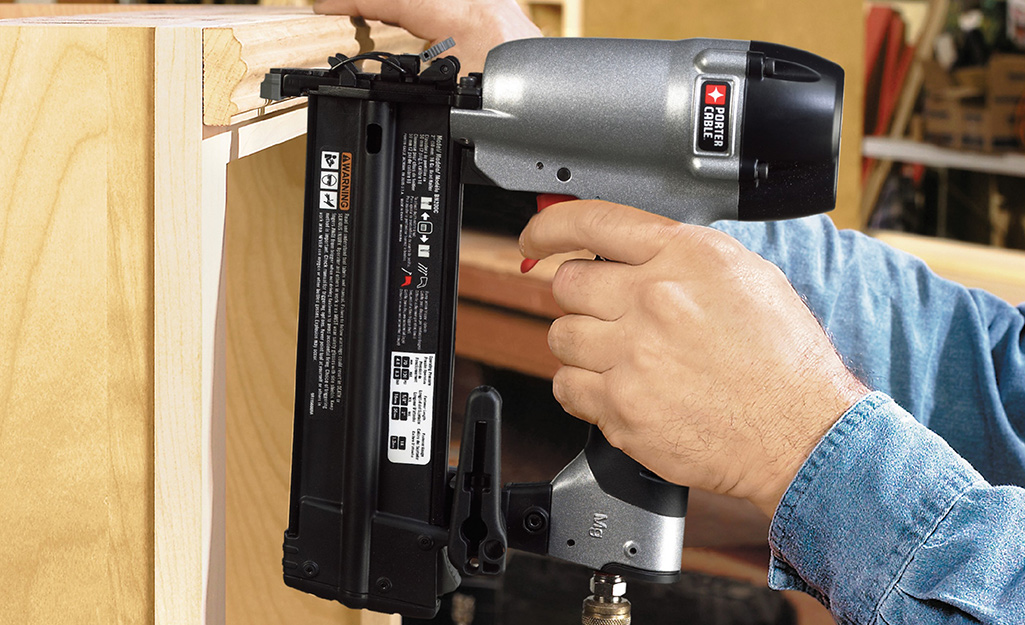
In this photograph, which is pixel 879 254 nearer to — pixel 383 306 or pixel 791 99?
pixel 791 99

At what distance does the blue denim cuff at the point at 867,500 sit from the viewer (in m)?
0.57

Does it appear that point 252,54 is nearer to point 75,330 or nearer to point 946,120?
point 75,330

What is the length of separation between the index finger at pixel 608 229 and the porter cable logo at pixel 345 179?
13 cm

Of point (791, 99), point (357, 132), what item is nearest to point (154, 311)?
point (357, 132)

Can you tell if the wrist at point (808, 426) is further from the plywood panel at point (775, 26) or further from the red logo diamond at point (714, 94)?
the plywood panel at point (775, 26)

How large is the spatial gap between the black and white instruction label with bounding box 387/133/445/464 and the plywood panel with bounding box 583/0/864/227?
1.30 m

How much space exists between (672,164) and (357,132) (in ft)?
0.64

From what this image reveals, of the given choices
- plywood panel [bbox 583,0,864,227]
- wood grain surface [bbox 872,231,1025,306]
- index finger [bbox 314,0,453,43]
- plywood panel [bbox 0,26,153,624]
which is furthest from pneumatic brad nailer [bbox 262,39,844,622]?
wood grain surface [bbox 872,231,1025,306]

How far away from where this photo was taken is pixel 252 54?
0.53 m

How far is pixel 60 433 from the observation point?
0.51 metres

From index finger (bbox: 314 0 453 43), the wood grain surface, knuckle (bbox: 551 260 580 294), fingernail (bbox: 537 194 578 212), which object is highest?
index finger (bbox: 314 0 453 43)

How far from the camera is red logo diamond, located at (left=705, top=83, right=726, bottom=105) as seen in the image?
555 mm

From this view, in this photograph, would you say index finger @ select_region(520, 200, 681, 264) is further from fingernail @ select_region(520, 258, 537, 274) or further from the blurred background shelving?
the blurred background shelving

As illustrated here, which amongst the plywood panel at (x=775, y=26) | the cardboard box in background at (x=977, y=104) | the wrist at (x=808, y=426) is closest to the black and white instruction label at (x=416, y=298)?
the wrist at (x=808, y=426)
